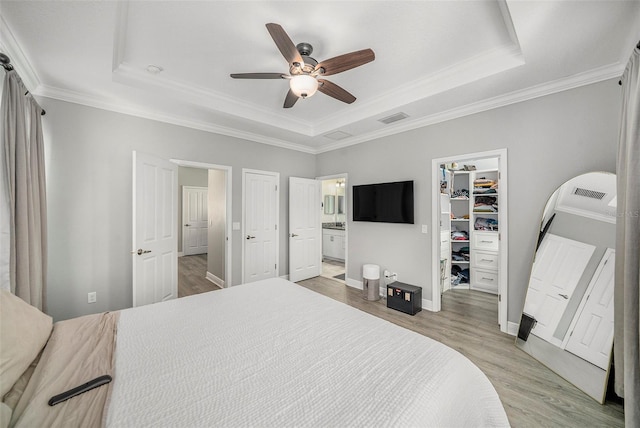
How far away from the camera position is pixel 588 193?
2211 mm

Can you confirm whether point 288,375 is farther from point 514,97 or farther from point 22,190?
point 514,97

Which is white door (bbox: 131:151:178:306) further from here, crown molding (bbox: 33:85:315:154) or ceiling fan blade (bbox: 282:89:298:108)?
ceiling fan blade (bbox: 282:89:298:108)

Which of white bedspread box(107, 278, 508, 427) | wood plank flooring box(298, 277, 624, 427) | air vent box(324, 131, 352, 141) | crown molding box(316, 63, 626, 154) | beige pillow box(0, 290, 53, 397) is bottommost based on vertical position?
wood plank flooring box(298, 277, 624, 427)

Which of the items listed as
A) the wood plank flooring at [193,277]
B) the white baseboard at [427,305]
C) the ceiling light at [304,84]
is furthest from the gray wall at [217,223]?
the white baseboard at [427,305]

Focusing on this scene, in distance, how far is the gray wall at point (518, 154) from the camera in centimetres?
231

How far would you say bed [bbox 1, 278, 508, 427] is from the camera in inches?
35.9

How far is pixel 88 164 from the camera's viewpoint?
2840 mm

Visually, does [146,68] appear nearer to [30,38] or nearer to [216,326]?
[30,38]

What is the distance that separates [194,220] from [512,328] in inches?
299

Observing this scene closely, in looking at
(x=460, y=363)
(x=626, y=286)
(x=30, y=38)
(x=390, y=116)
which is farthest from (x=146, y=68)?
(x=626, y=286)

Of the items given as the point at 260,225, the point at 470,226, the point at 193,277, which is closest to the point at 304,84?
the point at 260,225

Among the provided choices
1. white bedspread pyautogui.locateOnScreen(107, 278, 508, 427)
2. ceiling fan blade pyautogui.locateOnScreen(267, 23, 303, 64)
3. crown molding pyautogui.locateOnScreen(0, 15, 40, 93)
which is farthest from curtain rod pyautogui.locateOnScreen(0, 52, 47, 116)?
white bedspread pyautogui.locateOnScreen(107, 278, 508, 427)

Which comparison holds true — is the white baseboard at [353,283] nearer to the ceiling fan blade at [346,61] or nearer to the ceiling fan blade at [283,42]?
the ceiling fan blade at [346,61]

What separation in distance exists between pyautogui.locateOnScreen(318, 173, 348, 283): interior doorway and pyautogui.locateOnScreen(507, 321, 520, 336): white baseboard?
2.66 metres
